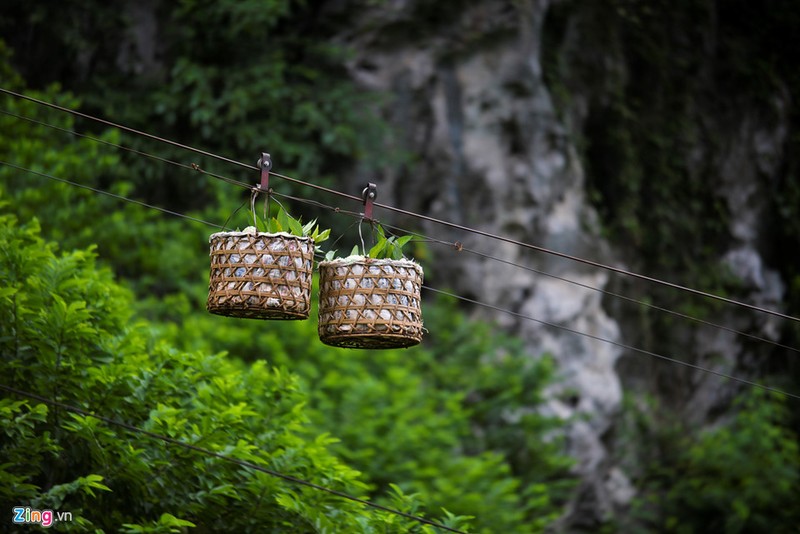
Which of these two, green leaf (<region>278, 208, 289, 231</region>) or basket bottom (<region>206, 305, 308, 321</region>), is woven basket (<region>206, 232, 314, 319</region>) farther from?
green leaf (<region>278, 208, 289, 231</region>)

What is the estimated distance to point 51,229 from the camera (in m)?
7.66

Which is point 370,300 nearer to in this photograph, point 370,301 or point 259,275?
point 370,301

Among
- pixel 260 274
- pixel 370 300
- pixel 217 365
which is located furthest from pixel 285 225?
pixel 217 365

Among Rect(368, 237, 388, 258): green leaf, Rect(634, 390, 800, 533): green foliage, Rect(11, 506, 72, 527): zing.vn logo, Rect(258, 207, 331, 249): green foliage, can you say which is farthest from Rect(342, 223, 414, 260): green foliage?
Rect(634, 390, 800, 533): green foliage

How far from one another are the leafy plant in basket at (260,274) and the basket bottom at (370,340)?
15 cm

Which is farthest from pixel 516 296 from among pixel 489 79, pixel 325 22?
pixel 325 22

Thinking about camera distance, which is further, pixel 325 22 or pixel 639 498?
pixel 639 498

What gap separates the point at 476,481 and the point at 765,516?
185 inches

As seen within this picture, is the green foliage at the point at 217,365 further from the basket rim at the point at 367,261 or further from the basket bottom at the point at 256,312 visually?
the basket bottom at the point at 256,312

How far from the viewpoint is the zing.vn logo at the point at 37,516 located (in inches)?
166

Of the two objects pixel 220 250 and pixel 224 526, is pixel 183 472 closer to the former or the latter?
pixel 224 526

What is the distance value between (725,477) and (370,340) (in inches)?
316

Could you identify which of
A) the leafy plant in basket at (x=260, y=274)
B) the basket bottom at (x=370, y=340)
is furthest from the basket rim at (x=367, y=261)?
the basket bottom at (x=370, y=340)

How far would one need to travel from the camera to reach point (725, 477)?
10.8m
